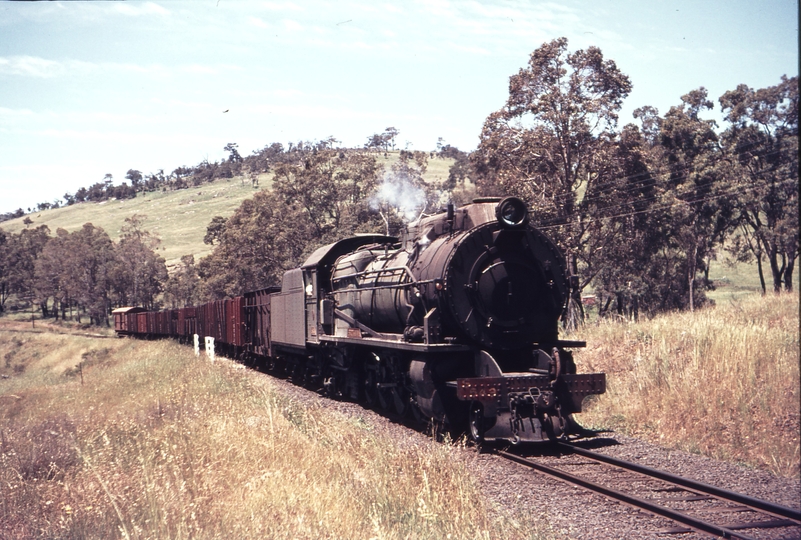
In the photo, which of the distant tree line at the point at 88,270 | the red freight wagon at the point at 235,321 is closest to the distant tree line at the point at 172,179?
the distant tree line at the point at 88,270

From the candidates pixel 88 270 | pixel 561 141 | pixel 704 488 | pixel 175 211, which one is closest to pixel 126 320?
pixel 88 270

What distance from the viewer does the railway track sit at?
6.68 meters

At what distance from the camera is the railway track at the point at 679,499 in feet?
21.9

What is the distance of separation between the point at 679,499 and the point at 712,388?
13.2ft

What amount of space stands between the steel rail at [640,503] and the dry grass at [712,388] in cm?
251

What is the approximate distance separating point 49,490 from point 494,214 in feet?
26.0

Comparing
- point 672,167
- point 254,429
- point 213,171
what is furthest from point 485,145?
point 213,171

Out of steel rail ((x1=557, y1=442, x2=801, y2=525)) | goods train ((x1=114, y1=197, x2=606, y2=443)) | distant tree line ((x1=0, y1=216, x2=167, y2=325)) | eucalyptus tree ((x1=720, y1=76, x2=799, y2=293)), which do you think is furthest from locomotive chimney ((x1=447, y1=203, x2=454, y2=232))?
distant tree line ((x1=0, y1=216, x2=167, y2=325))

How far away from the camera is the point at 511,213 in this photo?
37.6 feet

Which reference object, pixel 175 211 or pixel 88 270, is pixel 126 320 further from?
pixel 175 211

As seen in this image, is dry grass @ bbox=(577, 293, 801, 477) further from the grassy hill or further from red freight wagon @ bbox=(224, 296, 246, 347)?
the grassy hill

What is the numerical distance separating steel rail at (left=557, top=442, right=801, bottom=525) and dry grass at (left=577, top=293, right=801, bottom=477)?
1458 mm

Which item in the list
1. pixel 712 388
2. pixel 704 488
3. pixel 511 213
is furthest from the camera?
pixel 511 213

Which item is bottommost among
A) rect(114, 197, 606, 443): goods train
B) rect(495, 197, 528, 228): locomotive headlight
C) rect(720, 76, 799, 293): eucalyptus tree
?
rect(114, 197, 606, 443): goods train
